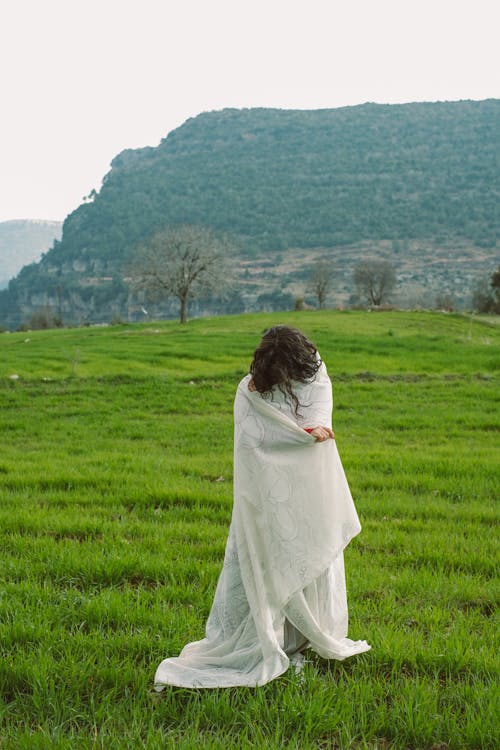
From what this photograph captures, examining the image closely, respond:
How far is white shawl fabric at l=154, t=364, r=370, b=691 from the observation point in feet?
14.3

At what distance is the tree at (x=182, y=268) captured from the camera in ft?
204

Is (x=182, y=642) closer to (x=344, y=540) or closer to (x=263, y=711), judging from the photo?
(x=263, y=711)

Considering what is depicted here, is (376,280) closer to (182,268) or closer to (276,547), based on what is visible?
(182,268)

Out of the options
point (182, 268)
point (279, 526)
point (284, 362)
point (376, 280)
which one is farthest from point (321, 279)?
point (279, 526)

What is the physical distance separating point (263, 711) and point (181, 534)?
3311mm

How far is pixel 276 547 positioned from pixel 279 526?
14 cm

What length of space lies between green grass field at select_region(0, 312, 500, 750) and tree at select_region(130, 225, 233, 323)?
151 ft

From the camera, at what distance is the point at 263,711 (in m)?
3.99

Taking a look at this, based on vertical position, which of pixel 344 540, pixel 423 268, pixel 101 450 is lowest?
pixel 101 450

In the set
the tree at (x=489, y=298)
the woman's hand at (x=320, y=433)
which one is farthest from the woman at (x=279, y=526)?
the tree at (x=489, y=298)

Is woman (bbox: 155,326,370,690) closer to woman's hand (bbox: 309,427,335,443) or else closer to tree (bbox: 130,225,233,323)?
woman's hand (bbox: 309,427,335,443)

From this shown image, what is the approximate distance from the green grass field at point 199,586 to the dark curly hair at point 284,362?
1.85 meters

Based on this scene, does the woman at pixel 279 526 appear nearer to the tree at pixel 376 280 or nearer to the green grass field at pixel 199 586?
the green grass field at pixel 199 586

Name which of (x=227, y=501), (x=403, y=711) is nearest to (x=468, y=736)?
(x=403, y=711)
